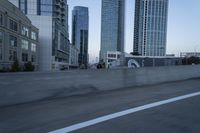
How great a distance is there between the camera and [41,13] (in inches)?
3770

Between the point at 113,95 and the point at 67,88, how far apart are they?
1.78 m

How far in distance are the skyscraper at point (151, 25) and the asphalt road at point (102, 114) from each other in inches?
5088

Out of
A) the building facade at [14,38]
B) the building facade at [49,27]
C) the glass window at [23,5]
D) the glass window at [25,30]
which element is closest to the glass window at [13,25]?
the building facade at [14,38]

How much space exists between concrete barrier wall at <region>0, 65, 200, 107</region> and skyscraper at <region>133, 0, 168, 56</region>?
124 meters

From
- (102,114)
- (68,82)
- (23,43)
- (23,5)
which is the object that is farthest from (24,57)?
(102,114)

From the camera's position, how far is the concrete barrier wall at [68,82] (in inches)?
321

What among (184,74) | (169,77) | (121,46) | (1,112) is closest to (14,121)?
(1,112)

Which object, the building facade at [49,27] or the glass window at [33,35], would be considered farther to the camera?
the building facade at [49,27]

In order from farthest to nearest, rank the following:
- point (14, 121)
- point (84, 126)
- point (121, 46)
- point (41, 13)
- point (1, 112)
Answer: point (121, 46) < point (41, 13) < point (1, 112) < point (14, 121) < point (84, 126)

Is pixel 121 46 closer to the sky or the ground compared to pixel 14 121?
closer to the sky

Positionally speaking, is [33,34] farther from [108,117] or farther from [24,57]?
[108,117]

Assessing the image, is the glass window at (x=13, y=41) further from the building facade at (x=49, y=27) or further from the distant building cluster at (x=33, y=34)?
the building facade at (x=49, y=27)

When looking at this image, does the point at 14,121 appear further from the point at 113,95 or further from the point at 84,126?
the point at 113,95

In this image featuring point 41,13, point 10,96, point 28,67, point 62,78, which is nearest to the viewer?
point 10,96
